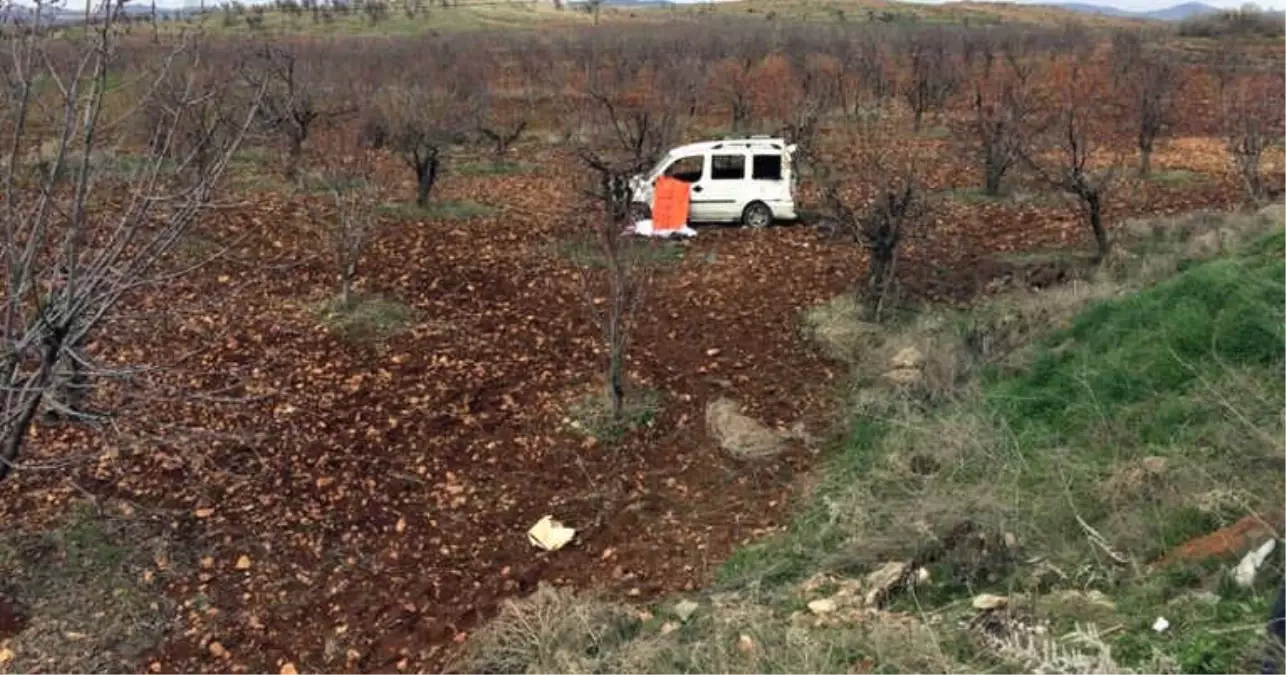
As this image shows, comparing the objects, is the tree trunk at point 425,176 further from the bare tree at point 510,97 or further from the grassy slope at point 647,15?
the grassy slope at point 647,15

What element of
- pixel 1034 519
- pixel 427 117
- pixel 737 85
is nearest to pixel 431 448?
pixel 1034 519

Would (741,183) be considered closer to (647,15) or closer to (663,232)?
(663,232)

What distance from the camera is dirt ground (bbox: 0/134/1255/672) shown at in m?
5.32

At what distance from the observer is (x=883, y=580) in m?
4.62

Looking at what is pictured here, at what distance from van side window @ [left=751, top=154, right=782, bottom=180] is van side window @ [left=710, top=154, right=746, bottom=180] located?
0.58 feet

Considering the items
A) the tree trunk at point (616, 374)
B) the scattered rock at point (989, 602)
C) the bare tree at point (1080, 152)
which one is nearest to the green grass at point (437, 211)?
the tree trunk at point (616, 374)

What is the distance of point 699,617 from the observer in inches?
183

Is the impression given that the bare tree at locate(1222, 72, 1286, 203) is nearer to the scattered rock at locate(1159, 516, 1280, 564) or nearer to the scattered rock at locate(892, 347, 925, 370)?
the scattered rock at locate(892, 347, 925, 370)

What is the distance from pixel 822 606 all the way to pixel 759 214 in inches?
362

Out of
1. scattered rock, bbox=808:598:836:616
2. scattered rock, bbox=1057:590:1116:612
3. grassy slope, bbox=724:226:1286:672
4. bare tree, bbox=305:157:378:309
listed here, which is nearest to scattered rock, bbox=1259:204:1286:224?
grassy slope, bbox=724:226:1286:672

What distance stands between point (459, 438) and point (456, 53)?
3483cm

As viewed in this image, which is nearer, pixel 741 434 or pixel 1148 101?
pixel 741 434

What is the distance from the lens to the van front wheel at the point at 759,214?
1316 centimetres

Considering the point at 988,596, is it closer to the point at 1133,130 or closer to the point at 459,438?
the point at 459,438
